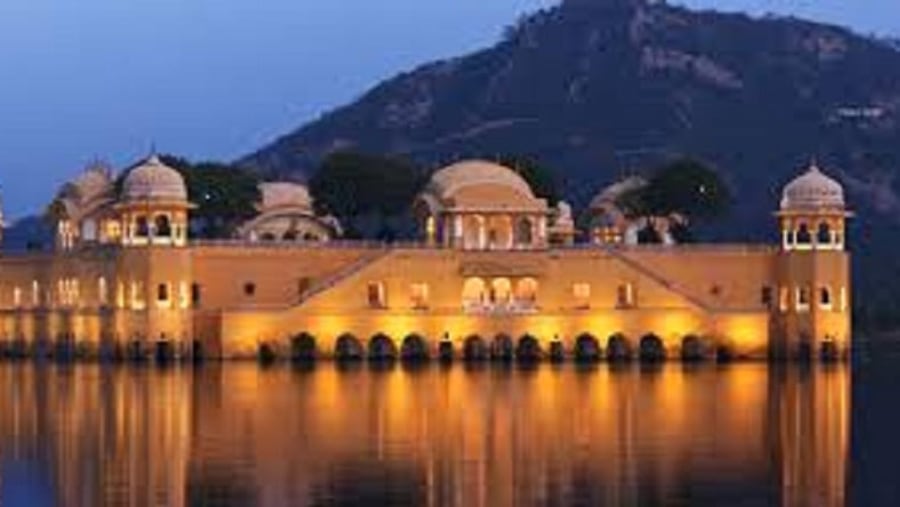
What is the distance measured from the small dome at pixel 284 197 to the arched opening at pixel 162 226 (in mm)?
12146

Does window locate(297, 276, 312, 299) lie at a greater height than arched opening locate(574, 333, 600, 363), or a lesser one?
greater

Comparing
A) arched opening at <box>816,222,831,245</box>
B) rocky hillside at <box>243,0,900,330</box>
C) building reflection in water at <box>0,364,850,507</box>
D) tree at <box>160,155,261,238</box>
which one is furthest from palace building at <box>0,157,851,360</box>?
rocky hillside at <box>243,0,900,330</box>

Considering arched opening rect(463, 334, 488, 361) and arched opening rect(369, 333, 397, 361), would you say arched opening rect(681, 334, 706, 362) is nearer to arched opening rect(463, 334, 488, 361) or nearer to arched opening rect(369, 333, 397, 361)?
arched opening rect(463, 334, 488, 361)

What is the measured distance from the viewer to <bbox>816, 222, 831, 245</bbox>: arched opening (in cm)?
7274

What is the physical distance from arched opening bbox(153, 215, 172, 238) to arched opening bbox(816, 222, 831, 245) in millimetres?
20460

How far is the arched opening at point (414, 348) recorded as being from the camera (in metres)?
70.0

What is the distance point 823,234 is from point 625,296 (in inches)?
314

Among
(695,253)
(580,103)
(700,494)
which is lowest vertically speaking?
(700,494)

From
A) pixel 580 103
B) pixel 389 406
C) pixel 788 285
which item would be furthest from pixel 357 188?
pixel 580 103

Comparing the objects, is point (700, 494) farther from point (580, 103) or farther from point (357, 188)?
point (580, 103)

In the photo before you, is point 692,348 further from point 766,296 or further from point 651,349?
point 766,296

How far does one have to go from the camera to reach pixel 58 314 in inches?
3009

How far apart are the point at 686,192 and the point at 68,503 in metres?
54.1

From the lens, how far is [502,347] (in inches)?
2763
